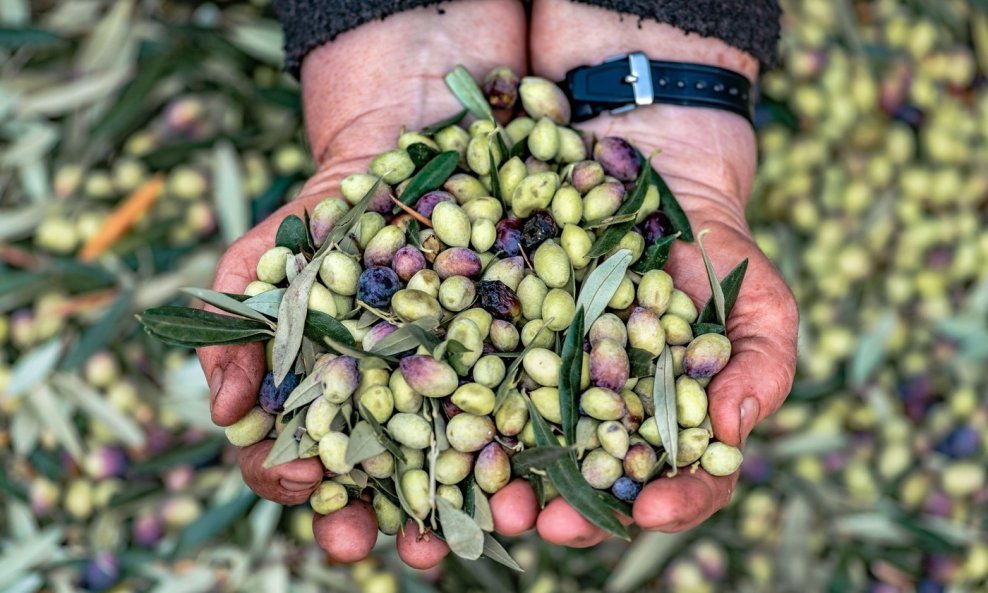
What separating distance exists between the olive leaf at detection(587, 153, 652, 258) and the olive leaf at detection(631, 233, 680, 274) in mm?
55

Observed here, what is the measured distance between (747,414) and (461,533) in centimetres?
46

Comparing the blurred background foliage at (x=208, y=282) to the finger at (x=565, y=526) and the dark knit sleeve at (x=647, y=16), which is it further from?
the finger at (x=565, y=526)

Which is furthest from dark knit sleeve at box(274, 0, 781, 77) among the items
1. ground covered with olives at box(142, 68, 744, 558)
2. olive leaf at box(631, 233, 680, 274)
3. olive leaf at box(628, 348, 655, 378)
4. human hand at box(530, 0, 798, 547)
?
olive leaf at box(628, 348, 655, 378)

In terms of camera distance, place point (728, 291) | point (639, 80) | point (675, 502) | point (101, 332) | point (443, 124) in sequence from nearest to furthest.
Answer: point (675, 502) → point (728, 291) → point (443, 124) → point (639, 80) → point (101, 332)

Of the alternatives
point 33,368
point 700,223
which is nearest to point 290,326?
point 700,223

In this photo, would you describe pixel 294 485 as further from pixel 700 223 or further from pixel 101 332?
pixel 101 332

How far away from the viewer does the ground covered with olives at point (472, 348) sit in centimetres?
133

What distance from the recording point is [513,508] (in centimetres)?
135

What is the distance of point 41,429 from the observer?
2.44 metres

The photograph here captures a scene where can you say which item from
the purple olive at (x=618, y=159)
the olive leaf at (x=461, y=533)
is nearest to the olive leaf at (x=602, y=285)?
the purple olive at (x=618, y=159)

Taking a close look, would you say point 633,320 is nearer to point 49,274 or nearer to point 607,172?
point 607,172

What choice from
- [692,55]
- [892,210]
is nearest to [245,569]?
[692,55]

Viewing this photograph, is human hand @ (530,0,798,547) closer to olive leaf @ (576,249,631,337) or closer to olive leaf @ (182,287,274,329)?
olive leaf @ (576,249,631,337)

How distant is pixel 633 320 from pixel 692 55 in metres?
0.72
